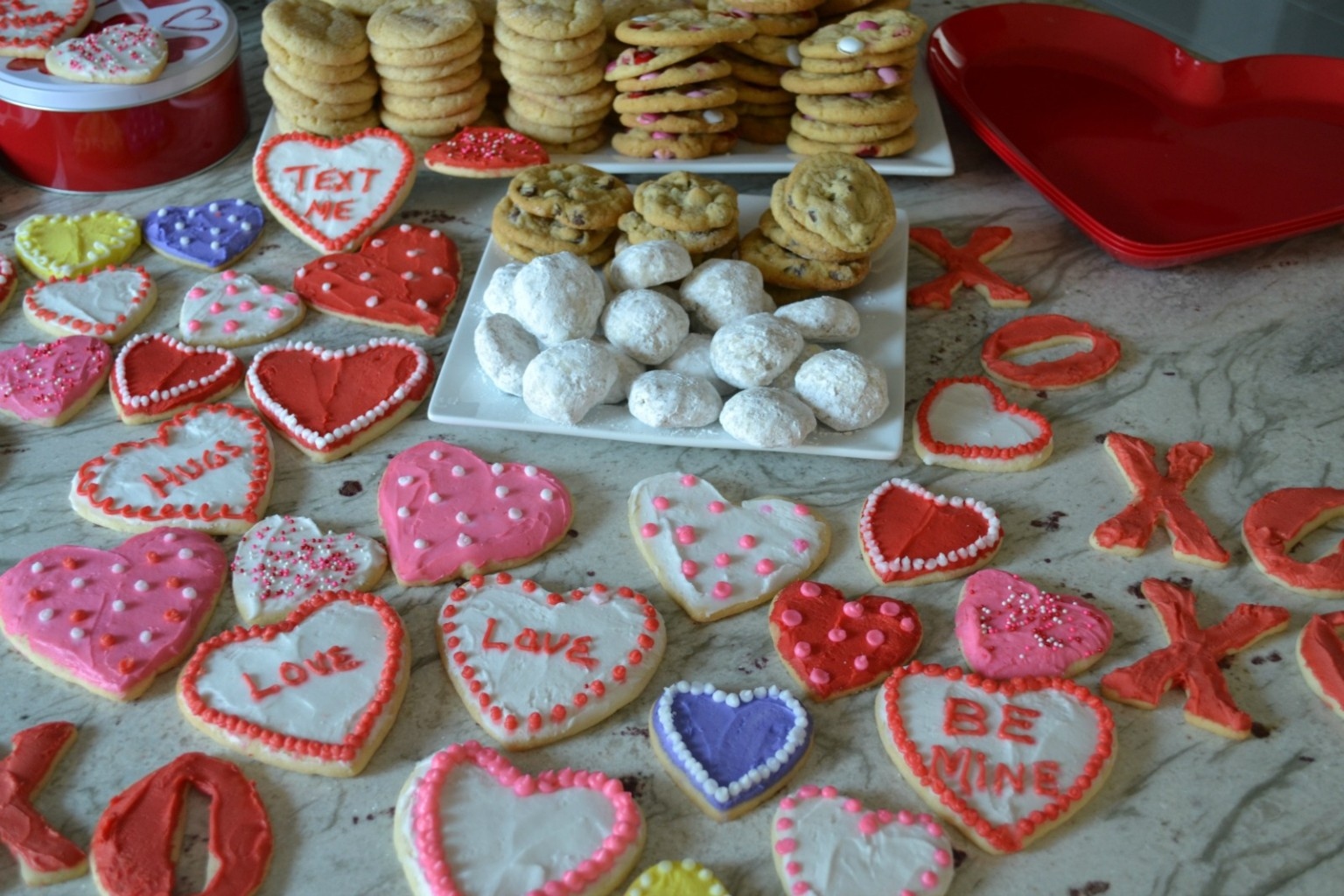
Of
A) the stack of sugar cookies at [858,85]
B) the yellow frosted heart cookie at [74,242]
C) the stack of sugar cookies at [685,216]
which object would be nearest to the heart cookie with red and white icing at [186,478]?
the yellow frosted heart cookie at [74,242]

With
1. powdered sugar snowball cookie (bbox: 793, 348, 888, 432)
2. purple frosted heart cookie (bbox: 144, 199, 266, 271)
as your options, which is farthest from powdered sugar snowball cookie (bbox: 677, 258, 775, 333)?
purple frosted heart cookie (bbox: 144, 199, 266, 271)

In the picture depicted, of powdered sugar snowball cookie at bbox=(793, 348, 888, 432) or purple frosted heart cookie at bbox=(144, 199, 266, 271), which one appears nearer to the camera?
powdered sugar snowball cookie at bbox=(793, 348, 888, 432)

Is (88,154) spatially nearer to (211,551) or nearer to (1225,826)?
(211,551)

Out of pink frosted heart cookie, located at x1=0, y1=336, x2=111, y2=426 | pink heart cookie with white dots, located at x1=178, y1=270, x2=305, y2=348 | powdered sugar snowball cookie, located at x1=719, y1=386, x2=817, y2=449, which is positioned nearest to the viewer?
powdered sugar snowball cookie, located at x1=719, y1=386, x2=817, y2=449

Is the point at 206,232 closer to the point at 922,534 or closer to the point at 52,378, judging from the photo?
the point at 52,378

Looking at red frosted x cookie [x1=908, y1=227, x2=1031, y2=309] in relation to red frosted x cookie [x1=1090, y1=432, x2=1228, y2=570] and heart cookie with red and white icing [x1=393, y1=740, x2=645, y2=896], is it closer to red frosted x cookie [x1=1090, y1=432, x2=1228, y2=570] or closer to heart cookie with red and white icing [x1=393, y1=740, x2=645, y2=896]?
red frosted x cookie [x1=1090, y1=432, x2=1228, y2=570]

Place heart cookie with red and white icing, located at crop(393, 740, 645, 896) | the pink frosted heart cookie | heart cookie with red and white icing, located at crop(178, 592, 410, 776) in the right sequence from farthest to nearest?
the pink frosted heart cookie < heart cookie with red and white icing, located at crop(178, 592, 410, 776) < heart cookie with red and white icing, located at crop(393, 740, 645, 896)

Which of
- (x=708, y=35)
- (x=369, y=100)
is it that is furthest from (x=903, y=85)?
(x=369, y=100)
